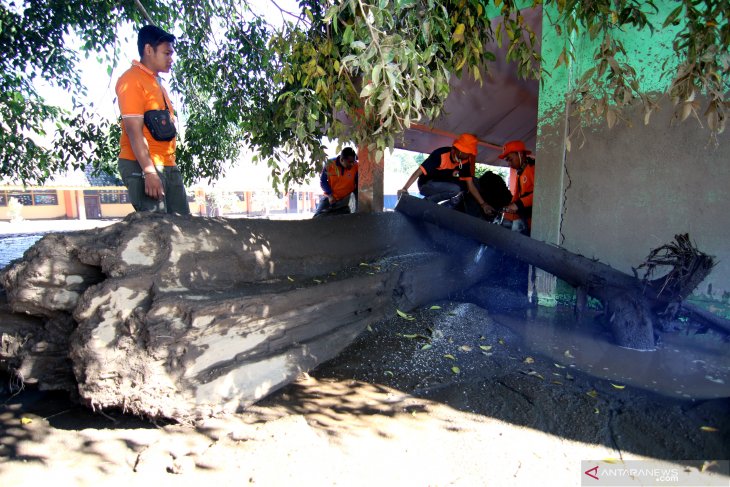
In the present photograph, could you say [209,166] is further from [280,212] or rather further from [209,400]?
[280,212]

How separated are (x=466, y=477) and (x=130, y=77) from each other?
322 centimetres

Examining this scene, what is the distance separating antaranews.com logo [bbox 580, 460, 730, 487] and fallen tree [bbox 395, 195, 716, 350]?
5.01ft

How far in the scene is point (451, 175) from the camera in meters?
5.63

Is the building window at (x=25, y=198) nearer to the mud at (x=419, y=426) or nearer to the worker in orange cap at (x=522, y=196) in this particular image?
the mud at (x=419, y=426)

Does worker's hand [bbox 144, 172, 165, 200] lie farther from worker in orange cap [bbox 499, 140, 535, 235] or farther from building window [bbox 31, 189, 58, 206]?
building window [bbox 31, 189, 58, 206]

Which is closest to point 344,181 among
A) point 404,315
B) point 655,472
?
point 404,315

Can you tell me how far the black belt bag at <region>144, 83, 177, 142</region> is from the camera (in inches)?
116

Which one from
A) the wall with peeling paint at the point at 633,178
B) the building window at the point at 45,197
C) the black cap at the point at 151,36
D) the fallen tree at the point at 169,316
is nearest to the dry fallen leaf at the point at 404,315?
the fallen tree at the point at 169,316

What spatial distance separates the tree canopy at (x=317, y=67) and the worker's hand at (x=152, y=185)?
0.79m

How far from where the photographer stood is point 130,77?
2932 millimetres

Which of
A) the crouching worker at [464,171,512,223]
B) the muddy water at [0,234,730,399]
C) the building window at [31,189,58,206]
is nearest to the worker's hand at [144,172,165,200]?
the muddy water at [0,234,730,399]

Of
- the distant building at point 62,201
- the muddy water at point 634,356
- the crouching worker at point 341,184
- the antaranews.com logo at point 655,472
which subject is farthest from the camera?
the distant building at point 62,201

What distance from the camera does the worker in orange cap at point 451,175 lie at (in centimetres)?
554

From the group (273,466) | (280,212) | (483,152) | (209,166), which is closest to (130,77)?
(273,466)
